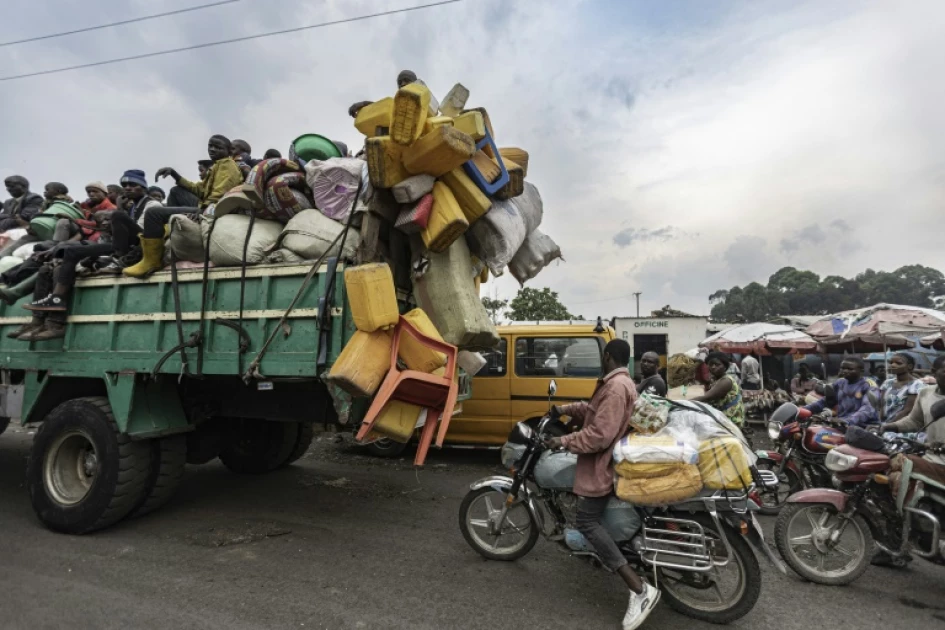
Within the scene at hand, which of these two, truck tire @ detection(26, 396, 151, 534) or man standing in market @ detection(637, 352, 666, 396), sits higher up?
man standing in market @ detection(637, 352, 666, 396)

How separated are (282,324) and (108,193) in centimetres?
453

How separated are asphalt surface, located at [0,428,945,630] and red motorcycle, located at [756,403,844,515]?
98 cm

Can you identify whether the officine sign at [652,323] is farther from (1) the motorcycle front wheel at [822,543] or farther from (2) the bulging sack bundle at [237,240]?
(2) the bulging sack bundle at [237,240]

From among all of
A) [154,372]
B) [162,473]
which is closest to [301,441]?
[162,473]

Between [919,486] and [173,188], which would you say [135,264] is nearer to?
[173,188]

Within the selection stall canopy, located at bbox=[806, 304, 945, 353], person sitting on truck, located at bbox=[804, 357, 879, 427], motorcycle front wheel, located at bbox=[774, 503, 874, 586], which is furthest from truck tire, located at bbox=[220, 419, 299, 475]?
stall canopy, located at bbox=[806, 304, 945, 353]

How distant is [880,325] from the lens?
30.5ft

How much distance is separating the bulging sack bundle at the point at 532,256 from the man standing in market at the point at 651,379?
5.41ft

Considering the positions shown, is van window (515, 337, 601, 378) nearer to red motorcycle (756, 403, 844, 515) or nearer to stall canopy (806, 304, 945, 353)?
red motorcycle (756, 403, 844, 515)

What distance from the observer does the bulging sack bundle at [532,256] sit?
168 inches

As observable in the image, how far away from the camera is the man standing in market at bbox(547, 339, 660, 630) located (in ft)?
9.52

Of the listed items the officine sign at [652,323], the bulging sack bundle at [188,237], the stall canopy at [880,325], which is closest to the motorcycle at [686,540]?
the bulging sack bundle at [188,237]

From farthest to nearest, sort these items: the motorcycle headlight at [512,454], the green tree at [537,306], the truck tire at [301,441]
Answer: the green tree at [537,306], the truck tire at [301,441], the motorcycle headlight at [512,454]

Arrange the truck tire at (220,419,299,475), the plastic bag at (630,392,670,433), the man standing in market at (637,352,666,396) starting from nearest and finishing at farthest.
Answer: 1. the plastic bag at (630,392,670,433)
2. the man standing in market at (637,352,666,396)
3. the truck tire at (220,419,299,475)
